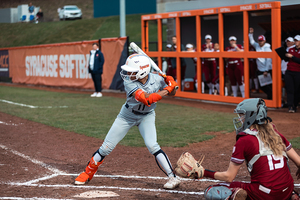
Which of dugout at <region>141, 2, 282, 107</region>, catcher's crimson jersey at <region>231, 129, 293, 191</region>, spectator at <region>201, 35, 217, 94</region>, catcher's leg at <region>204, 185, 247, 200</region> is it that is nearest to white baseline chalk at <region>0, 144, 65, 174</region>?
catcher's leg at <region>204, 185, 247, 200</region>

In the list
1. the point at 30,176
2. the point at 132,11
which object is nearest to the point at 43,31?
the point at 132,11

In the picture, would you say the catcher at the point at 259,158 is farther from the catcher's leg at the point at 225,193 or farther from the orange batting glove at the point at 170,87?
the orange batting glove at the point at 170,87

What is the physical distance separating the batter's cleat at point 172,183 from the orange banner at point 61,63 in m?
12.5

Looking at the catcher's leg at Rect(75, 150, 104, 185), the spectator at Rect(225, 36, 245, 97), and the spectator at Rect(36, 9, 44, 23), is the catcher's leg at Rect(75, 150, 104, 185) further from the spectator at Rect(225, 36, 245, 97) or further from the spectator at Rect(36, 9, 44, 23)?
the spectator at Rect(36, 9, 44, 23)

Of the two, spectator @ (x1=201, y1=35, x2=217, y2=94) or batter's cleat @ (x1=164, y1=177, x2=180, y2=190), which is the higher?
spectator @ (x1=201, y1=35, x2=217, y2=94)

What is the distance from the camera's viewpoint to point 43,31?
45625 mm

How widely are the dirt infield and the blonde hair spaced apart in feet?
4.87

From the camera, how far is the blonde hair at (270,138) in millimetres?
3521

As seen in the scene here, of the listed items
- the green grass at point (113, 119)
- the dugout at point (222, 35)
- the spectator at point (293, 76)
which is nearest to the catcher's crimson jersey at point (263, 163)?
the green grass at point (113, 119)

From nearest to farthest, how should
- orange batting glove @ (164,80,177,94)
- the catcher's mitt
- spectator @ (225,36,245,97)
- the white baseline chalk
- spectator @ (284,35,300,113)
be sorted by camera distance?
the catcher's mitt, orange batting glove @ (164,80,177,94), the white baseline chalk, spectator @ (284,35,300,113), spectator @ (225,36,245,97)

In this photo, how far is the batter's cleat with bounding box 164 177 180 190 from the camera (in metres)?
4.97

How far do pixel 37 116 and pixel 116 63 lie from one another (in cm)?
675

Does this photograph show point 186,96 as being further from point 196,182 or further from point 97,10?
point 97,10

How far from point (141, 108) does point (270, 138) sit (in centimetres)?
198
